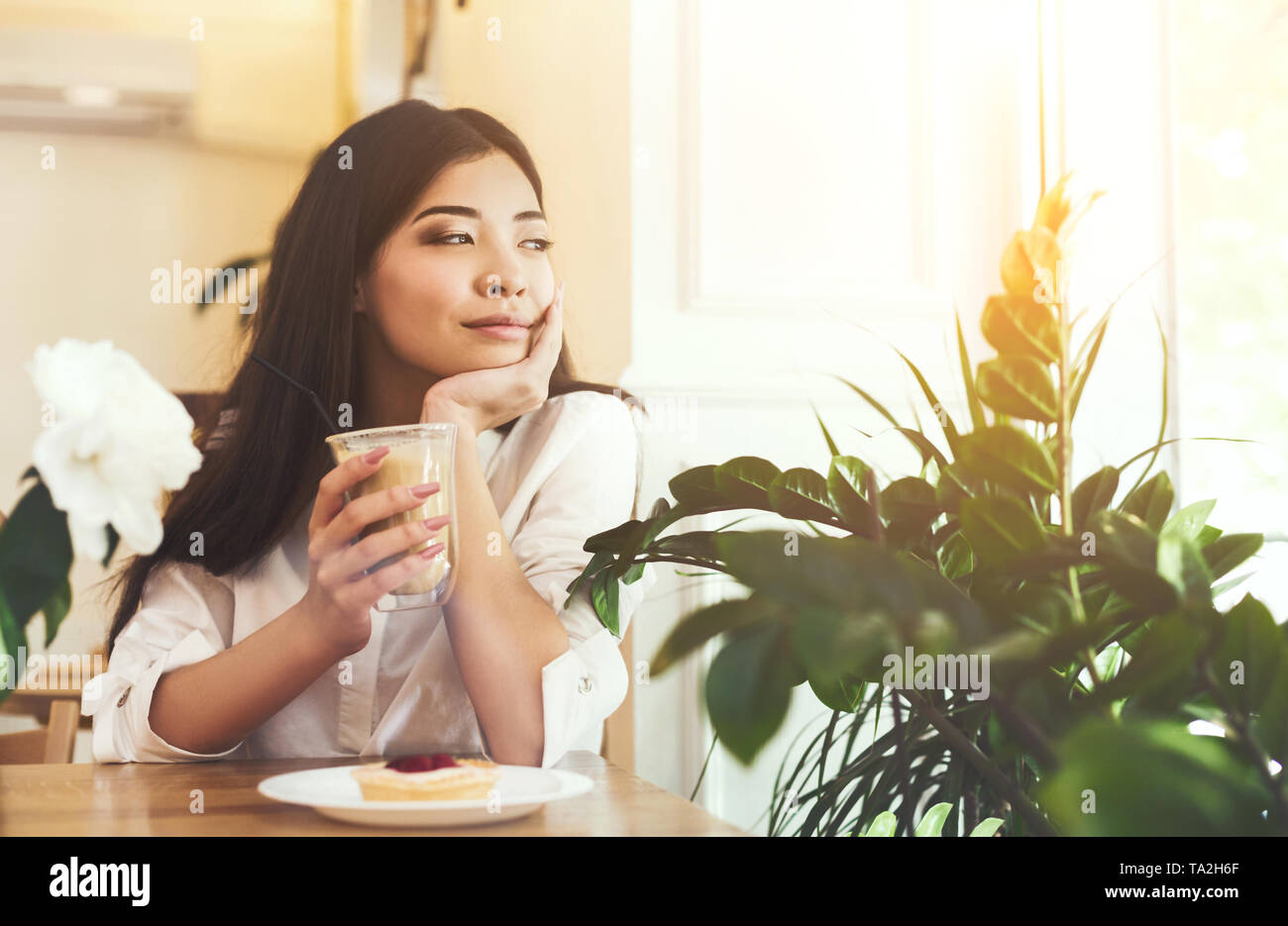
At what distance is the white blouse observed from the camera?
1003mm

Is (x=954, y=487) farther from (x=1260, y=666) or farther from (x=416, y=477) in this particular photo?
(x=416, y=477)

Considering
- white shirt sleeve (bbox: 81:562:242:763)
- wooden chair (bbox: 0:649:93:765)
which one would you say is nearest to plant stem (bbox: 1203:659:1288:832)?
white shirt sleeve (bbox: 81:562:242:763)

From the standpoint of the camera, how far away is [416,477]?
88cm

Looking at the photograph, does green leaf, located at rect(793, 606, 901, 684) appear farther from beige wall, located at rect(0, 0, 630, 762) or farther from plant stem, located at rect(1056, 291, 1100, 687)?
beige wall, located at rect(0, 0, 630, 762)

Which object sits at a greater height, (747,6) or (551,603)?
(747,6)

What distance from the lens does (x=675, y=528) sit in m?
1.25

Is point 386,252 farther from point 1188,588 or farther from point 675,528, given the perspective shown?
point 1188,588

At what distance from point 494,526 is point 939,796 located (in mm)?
505

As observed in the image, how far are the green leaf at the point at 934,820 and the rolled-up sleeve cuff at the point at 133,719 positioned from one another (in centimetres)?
66

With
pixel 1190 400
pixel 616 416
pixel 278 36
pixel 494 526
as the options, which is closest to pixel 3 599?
pixel 494 526

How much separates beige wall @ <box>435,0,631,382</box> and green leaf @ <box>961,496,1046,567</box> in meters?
0.75

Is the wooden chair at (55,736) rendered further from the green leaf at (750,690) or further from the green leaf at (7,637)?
the green leaf at (750,690)

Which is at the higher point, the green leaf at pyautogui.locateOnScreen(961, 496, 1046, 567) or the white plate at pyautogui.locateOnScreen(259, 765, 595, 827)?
the green leaf at pyautogui.locateOnScreen(961, 496, 1046, 567)

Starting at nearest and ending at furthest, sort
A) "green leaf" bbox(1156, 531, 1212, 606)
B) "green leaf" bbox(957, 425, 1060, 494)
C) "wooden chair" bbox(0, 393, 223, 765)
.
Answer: "green leaf" bbox(1156, 531, 1212, 606)
"green leaf" bbox(957, 425, 1060, 494)
"wooden chair" bbox(0, 393, 223, 765)
